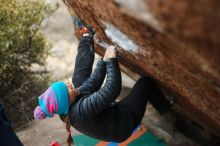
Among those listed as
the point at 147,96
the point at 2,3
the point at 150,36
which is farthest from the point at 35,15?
the point at 150,36

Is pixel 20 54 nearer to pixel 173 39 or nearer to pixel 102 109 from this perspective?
pixel 102 109

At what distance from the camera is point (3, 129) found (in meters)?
4.15

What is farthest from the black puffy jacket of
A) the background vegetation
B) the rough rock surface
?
the background vegetation

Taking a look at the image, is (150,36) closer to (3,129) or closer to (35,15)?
(3,129)

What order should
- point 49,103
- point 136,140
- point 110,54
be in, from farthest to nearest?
point 136,140
point 110,54
point 49,103

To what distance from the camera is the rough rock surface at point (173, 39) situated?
2.17 m

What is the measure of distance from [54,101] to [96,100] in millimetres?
463

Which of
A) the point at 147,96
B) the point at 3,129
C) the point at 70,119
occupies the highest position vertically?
the point at 3,129

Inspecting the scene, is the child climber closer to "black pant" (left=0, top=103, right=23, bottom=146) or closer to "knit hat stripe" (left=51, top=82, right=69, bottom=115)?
"knit hat stripe" (left=51, top=82, right=69, bottom=115)

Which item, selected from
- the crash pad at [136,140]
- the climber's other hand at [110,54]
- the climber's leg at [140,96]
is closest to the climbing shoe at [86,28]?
the climber's other hand at [110,54]

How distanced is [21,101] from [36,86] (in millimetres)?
660

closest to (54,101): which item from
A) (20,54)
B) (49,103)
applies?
(49,103)

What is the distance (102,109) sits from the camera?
4359 mm

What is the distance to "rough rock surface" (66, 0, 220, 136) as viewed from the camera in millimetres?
2172
